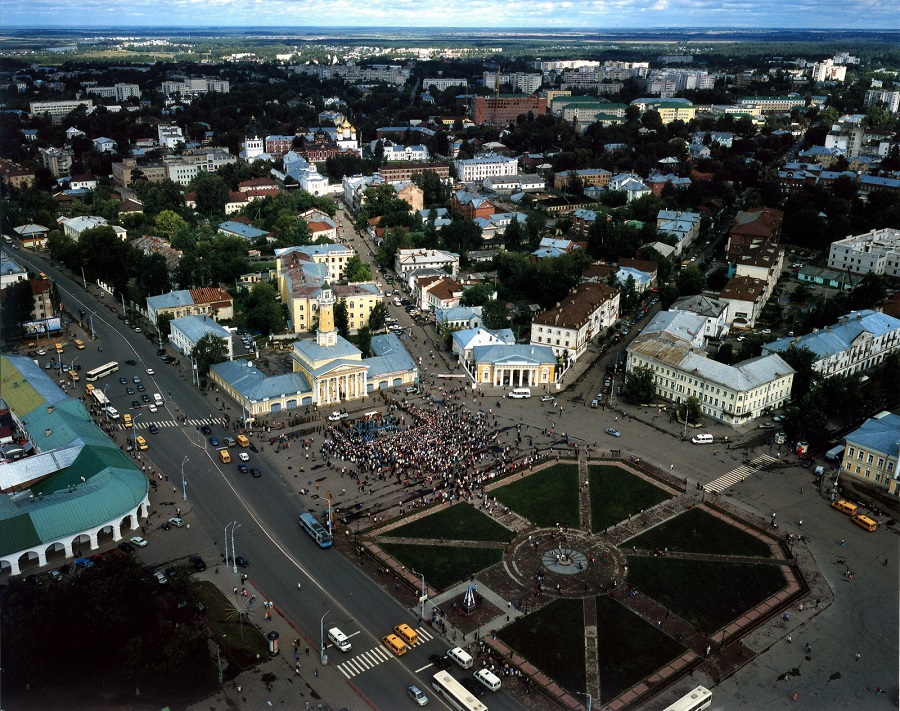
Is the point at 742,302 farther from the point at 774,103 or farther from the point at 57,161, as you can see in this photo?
the point at 774,103

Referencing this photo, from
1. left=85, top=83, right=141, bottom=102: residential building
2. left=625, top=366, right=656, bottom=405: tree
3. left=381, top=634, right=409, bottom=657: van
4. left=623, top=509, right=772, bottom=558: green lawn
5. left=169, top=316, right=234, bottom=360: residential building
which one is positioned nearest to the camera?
left=381, top=634, right=409, bottom=657: van

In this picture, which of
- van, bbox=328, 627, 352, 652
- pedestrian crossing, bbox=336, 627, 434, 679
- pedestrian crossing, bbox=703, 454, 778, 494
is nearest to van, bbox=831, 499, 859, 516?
pedestrian crossing, bbox=703, 454, 778, 494

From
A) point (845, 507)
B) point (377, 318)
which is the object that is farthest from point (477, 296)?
point (845, 507)

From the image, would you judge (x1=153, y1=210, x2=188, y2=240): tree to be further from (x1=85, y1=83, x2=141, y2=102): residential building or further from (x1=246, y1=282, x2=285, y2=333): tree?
(x1=85, y1=83, x2=141, y2=102): residential building

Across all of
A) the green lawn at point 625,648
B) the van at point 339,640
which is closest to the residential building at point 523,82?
the green lawn at point 625,648

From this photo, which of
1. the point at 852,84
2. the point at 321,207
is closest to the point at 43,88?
the point at 321,207

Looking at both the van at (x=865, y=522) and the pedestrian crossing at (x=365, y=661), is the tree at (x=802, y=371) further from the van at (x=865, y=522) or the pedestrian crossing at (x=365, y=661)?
the pedestrian crossing at (x=365, y=661)
